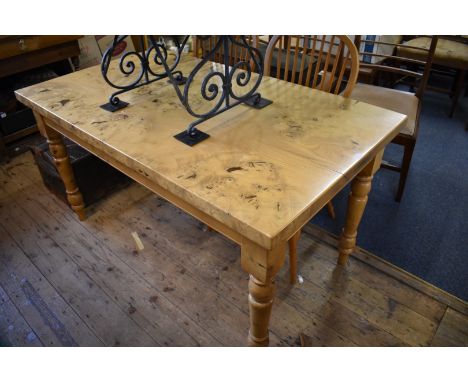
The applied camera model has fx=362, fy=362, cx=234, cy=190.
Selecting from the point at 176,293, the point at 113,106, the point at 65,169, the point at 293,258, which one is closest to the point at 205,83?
the point at 113,106

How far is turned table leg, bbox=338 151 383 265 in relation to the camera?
4.17 feet

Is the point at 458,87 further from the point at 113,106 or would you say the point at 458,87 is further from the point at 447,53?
the point at 113,106

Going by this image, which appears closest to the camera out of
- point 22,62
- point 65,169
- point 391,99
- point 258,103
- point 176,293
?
point 258,103

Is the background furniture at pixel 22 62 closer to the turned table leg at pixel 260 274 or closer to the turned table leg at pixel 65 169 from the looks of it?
the turned table leg at pixel 65 169

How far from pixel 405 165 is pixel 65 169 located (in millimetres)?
1685

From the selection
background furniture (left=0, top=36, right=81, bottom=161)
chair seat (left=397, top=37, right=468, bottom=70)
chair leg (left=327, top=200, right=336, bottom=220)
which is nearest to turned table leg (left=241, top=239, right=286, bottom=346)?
chair leg (left=327, top=200, right=336, bottom=220)

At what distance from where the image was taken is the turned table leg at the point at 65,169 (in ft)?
5.16

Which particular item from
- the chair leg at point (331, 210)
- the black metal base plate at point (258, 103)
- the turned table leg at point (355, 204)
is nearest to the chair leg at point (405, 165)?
the chair leg at point (331, 210)

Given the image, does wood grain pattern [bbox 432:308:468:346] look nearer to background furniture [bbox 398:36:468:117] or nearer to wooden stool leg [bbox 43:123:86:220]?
wooden stool leg [bbox 43:123:86:220]

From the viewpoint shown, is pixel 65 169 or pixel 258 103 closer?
pixel 258 103

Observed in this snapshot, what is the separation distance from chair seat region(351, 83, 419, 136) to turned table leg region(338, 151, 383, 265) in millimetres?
670

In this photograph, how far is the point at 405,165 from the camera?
1862 millimetres

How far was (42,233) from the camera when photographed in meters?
1.84
